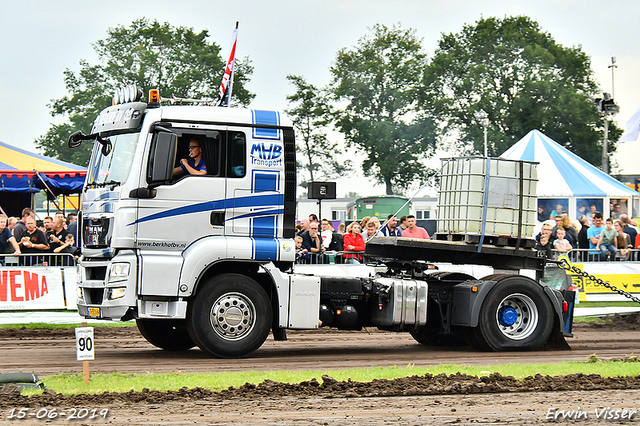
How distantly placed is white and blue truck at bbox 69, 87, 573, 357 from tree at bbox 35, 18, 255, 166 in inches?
1944

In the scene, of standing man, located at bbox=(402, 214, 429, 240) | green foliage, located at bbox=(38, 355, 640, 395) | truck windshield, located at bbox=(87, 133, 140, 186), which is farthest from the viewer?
standing man, located at bbox=(402, 214, 429, 240)

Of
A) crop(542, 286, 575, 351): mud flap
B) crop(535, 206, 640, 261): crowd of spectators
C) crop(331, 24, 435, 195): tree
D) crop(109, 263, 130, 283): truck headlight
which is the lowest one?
crop(542, 286, 575, 351): mud flap

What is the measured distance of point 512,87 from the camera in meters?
63.7

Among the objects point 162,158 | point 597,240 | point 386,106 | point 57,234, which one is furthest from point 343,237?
point 386,106

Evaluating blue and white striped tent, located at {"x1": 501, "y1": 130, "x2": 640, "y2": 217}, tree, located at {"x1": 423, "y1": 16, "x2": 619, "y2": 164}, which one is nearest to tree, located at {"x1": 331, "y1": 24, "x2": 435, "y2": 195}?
tree, located at {"x1": 423, "y1": 16, "x2": 619, "y2": 164}

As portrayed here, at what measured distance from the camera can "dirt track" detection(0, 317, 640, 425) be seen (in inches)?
283

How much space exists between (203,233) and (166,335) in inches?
94.1

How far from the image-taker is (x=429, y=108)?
64688 mm

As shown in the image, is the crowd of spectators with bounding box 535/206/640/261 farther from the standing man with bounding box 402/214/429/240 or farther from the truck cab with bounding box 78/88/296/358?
the truck cab with bounding box 78/88/296/358

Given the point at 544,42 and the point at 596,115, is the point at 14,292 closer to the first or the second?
the point at 596,115

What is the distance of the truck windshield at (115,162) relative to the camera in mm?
10898

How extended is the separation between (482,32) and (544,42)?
15.5ft

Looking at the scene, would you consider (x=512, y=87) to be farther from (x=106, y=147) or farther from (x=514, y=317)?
(x=106, y=147)

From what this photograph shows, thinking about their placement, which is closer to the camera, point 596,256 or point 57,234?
point 57,234
